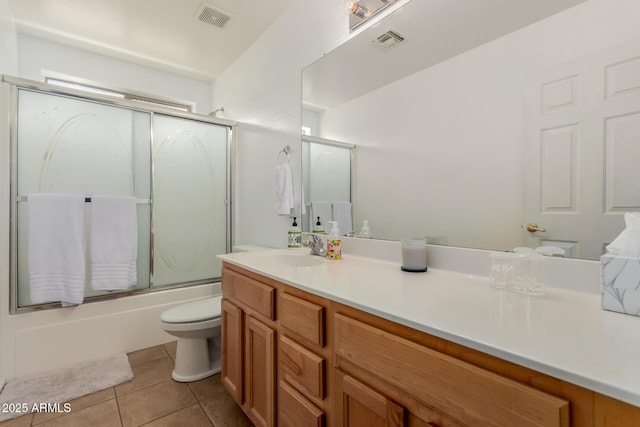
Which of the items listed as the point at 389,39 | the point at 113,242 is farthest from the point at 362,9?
the point at 113,242

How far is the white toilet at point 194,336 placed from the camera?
1.75 metres

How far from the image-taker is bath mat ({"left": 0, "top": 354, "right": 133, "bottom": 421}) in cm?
155

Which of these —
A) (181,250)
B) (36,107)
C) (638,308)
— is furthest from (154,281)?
(638,308)

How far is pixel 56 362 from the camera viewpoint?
1.93m

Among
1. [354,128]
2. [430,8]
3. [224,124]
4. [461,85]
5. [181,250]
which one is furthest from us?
[224,124]

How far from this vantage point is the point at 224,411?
155 cm

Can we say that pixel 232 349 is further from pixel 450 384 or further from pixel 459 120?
pixel 459 120

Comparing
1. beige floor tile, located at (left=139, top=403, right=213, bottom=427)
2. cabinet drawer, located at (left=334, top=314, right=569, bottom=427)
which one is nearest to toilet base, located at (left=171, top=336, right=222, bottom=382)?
beige floor tile, located at (left=139, top=403, right=213, bottom=427)

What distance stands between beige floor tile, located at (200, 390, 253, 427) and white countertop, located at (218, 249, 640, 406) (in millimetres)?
911

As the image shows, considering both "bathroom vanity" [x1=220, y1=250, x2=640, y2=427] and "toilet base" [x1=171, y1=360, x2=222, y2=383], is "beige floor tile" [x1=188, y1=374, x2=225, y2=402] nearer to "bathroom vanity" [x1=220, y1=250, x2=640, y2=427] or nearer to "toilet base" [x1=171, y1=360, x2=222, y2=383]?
"toilet base" [x1=171, y1=360, x2=222, y2=383]

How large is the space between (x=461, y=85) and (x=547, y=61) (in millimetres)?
289

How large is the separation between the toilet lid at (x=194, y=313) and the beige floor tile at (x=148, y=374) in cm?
39

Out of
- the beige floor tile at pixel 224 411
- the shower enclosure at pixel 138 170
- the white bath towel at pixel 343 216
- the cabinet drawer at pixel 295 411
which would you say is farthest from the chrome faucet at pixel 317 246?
the shower enclosure at pixel 138 170

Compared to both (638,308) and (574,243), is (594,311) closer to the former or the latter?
(638,308)
